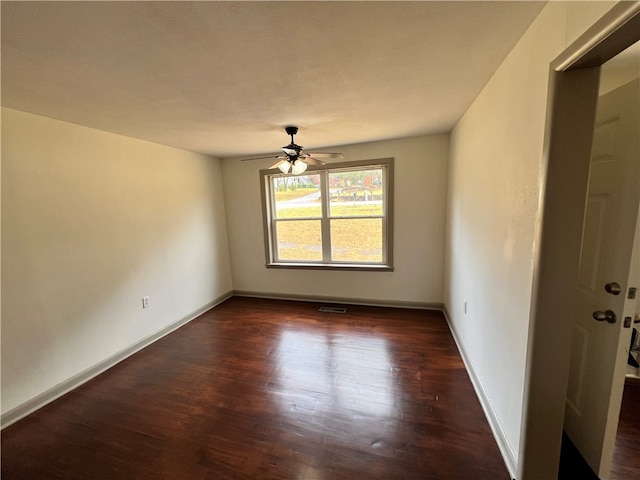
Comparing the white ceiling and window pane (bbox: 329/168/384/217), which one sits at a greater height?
the white ceiling

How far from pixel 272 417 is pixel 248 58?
235 centimetres

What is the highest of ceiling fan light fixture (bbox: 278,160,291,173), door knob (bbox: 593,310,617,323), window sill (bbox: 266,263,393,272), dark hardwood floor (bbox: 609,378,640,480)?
ceiling fan light fixture (bbox: 278,160,291,173)

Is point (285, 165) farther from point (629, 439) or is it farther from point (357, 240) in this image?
point (629, 439)

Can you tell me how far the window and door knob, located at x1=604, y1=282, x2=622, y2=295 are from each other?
2.33m

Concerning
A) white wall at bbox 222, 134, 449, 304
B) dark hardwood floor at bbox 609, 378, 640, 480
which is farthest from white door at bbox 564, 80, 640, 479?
white wall at bbox 222, 134, 449, 304

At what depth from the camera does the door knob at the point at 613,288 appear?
1.26 m

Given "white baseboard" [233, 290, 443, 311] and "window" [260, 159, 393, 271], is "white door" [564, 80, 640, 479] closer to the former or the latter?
"white baseboard" [233, 290, 443, 311]

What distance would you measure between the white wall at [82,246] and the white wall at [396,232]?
850mm

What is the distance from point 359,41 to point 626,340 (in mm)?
1997

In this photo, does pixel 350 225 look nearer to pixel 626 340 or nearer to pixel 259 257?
pixel 259 257

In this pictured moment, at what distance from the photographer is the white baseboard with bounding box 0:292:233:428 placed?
1.93 meters

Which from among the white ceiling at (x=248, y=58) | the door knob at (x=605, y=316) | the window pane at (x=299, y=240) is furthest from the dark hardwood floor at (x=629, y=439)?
the window pane at (x=299, y=240)

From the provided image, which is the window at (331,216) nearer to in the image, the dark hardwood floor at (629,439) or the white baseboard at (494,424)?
the white baseboard at (494,424)

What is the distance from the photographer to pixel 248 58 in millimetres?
1374
